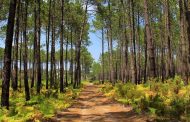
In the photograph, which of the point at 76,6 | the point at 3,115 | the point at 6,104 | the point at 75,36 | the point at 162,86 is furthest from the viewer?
the point at 75,36

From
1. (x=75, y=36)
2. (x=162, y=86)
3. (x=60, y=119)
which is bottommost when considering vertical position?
(x=60, y=119)

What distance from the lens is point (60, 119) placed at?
593 inches

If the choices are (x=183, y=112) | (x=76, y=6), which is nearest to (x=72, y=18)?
(x=76, y=6)

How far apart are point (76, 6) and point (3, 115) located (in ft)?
109

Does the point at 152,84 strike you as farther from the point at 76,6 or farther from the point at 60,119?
the point at 76,6

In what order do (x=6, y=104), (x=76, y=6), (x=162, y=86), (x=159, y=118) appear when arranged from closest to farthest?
(x=159, y=118) < (x=6, y=104) < (x=162, y=86) < (x=76, y=6)

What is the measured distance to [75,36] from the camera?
5500cm

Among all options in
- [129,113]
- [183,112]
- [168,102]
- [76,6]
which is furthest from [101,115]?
[76,6]

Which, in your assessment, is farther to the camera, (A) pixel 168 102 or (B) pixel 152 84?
(B) pixel 152 84

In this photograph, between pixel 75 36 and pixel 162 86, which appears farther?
pixel 75 36

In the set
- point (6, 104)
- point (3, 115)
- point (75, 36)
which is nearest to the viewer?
point (3, 115)

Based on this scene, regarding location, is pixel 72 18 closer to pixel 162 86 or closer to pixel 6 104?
pixel 162 86

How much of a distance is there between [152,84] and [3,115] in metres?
10.3

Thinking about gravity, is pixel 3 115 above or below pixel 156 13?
below
